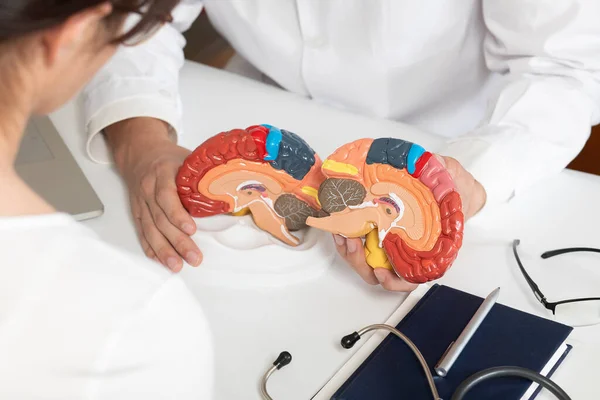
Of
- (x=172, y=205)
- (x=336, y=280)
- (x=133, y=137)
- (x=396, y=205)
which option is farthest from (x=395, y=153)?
(x=133, y=137)

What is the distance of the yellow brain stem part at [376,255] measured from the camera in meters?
0.70

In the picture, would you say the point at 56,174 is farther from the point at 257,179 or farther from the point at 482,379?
the point at 482,379

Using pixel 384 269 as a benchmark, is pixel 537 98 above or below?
above

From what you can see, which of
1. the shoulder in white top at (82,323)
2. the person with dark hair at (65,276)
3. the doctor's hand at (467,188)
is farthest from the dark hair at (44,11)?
the doctor's hand at (467,188)

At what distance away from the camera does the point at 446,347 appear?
2.08 ft

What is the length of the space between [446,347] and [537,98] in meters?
0.40

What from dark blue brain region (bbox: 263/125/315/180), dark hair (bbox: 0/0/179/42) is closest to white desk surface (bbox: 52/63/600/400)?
dark blue brain region (bbox: 263/125/315/180)

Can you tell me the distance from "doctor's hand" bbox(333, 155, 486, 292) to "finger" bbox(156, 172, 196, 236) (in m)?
0.16

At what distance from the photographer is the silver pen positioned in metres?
0.61

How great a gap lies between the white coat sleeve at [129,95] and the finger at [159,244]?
0.50 feet

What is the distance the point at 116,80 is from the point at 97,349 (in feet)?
1.92

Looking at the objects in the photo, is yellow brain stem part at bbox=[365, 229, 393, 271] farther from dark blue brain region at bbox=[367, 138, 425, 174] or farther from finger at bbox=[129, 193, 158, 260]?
finger at bbox=[129, 193, 158, 260]

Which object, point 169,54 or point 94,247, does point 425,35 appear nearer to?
point 169,54

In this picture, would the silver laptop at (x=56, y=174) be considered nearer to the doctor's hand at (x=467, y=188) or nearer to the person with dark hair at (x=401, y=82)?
the person with dark hair at (x=401, y=82)
